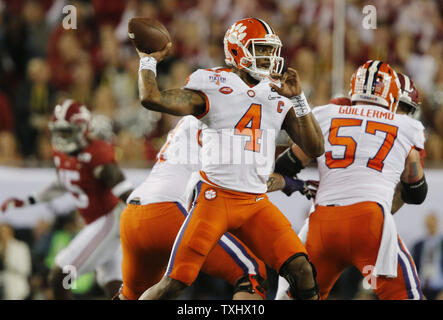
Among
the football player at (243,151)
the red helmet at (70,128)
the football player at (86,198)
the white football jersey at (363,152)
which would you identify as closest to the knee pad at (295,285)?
the football player at (243,151)

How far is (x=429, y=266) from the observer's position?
21.2 feet

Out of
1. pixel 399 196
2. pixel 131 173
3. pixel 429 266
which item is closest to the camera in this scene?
pixel 399 196

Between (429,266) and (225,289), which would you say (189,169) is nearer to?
(225,289)

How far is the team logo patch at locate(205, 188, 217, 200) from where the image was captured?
4125 millimetres

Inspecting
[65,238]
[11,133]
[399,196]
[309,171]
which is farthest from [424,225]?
[11,133]

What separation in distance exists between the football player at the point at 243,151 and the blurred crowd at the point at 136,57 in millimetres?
3157

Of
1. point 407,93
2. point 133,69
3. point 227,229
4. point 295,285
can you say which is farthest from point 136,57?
point 295,285

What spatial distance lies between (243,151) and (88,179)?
2.17m

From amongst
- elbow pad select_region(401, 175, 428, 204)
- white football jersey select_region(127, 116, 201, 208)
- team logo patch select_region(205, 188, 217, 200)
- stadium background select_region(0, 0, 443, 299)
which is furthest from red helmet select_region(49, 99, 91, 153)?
elbow pad select_region(401, 175, 428, 204)

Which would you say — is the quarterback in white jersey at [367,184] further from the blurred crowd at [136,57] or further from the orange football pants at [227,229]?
the blurred crowd at [136,57]

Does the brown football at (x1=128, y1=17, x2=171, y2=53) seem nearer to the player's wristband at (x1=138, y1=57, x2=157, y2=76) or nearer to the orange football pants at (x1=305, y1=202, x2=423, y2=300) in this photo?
the player's wristband at (x1=138, y1=57, x2=157, y2=76)

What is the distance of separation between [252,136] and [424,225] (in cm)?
296

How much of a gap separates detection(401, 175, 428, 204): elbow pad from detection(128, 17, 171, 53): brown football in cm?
181

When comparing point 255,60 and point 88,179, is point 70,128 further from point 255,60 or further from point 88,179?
point 255,60
